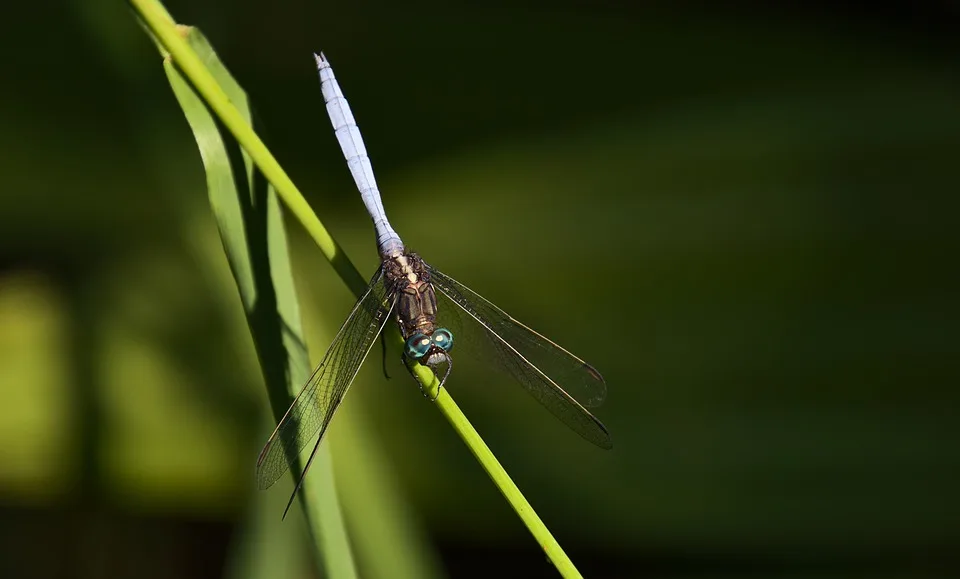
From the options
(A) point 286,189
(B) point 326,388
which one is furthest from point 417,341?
(A) point 286,189

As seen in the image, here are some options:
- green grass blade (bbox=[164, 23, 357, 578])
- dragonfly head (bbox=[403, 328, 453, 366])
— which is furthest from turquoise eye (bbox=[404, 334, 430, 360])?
green grass blade (bbox=[164, 23, 357, 578])

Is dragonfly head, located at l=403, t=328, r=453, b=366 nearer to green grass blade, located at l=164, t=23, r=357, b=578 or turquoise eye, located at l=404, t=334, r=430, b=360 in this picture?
turquoise eye, located at l=404, t=334, r=430, b=360

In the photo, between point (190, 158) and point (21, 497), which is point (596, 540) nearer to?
point (190, 158)

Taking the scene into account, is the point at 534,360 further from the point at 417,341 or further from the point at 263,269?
the point at 263,269

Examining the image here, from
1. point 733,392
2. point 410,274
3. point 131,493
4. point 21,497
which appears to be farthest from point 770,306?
point 21,497

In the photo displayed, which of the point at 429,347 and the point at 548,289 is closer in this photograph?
the point at 429,347
